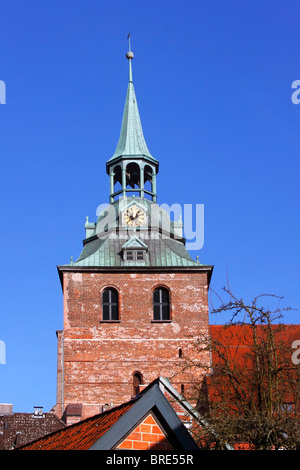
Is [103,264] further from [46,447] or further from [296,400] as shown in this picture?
[46,447]

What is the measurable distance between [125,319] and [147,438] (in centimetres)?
2779

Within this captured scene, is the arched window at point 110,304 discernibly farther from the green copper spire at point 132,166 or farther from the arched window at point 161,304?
the green copper spire at point 132,166

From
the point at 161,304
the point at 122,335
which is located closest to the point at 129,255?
the point at 161,304

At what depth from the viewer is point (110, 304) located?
37062mm

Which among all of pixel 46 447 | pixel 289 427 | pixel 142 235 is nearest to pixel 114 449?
pixel 46 447

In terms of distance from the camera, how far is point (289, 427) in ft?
38.3

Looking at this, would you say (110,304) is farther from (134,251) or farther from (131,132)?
(131,132)

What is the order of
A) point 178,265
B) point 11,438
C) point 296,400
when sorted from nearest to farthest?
point 296,400
point 11,438
point 178,265

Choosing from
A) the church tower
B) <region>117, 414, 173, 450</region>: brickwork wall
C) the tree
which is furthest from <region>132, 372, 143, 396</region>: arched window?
<region>117, 414, 173, 450</region>: brickwork wall

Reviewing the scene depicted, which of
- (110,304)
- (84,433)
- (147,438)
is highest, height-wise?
(110,304)

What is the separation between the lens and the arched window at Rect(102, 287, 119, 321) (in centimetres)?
3691

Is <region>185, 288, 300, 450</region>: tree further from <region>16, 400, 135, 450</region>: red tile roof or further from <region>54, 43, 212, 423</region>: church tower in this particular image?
<region>54, 43, 212, 423</region>: church tower

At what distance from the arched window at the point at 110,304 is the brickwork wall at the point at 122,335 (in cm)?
24
